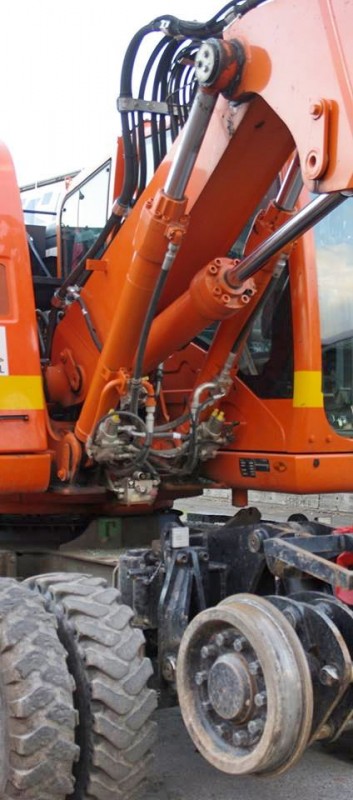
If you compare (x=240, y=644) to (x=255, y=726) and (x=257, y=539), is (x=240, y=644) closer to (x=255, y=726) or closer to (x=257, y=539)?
(x=255, y=726)

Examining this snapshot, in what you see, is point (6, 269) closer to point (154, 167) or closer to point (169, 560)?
point (154, 167)

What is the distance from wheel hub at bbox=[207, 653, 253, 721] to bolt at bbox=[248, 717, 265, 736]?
0.04 metres

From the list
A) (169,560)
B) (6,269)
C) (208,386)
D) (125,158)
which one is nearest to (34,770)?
(169,560)

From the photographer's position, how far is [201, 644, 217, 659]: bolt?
11.8ft

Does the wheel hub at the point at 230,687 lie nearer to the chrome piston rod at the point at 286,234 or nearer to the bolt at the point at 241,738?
the bolt at the point at 241,738

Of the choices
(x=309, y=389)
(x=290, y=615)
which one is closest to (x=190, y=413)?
(x=309, y=389)

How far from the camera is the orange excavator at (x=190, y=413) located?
340 centimetres

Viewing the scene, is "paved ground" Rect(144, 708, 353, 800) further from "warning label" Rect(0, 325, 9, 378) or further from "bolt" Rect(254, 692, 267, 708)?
"warning label" Rect(0, 325, 9, 378)

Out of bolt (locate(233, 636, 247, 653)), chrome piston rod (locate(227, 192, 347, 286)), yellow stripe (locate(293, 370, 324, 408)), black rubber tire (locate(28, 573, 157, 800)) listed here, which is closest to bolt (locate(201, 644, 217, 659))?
bolt (locate(233, 636, 247, 653))

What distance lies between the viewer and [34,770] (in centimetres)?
358

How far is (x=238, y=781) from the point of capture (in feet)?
15.2

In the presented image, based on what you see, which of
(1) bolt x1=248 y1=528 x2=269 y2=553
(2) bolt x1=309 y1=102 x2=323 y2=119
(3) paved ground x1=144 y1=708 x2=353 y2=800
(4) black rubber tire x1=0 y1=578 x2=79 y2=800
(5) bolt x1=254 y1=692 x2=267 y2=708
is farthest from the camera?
(3) paved ground x1=144 y1=708 x2=353 y2=800

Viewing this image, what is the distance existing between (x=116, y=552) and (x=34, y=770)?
1721 millimetres

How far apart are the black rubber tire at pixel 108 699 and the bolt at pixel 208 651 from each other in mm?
267
